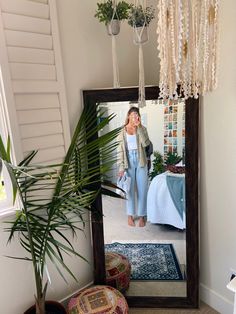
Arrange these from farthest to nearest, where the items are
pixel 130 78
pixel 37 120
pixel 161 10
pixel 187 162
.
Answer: pixel 130 78
pixel 187 162
pixel 37 120
pixel 161 10

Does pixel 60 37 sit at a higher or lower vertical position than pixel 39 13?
lower

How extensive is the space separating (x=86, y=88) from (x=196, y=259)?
132 centimetres

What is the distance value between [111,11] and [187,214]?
1305mm

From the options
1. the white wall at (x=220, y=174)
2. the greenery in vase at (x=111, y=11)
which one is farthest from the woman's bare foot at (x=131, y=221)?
the greenery in vase at (x=111, y=11)

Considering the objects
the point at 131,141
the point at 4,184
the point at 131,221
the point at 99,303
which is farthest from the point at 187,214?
the point at 4,184

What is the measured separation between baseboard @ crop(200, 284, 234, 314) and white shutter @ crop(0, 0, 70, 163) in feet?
4.39

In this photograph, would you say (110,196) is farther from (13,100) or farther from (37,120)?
(13,100)

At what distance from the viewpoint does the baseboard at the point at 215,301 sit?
1.65 m

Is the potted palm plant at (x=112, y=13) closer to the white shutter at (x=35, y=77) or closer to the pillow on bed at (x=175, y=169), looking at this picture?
the white shutter at (x=35, y=77)

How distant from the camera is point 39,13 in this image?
4.57 feet

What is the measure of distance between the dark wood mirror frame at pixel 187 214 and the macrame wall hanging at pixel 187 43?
Result: 1.85ft

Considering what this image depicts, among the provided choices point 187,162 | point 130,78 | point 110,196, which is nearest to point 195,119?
point 187,162

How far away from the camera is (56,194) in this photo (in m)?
1.38

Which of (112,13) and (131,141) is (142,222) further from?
(112,13)
